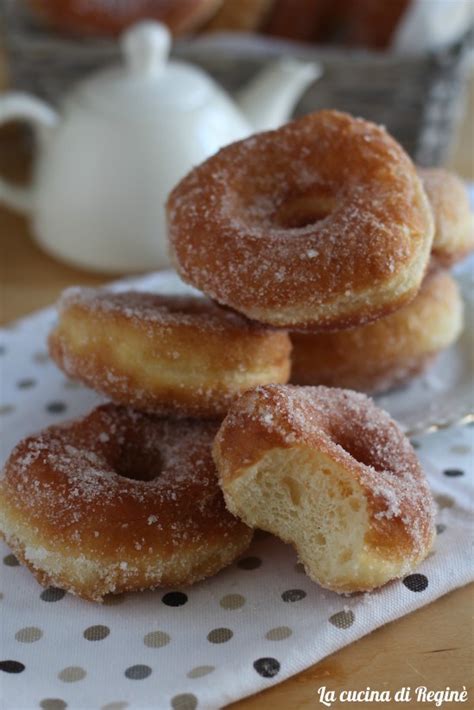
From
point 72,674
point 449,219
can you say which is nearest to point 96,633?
point 72,674

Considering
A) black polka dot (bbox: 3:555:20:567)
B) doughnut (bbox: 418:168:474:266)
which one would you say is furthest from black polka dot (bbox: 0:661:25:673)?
doughnut (bbox: 418:168:474:266)

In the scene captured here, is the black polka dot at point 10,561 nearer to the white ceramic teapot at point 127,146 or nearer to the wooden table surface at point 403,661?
the wooden table surface at point 403,661

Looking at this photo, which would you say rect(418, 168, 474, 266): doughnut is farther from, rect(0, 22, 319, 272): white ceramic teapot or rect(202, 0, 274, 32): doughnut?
rect(202, 0, 274, 32): doughnut

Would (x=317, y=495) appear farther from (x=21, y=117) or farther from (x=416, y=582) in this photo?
(x=21, y=117)

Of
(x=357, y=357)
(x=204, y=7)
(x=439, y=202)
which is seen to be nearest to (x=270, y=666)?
(x=357, y=357)

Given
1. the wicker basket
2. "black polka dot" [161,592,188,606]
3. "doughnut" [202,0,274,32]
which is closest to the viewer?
"black polka dot" [161,592,188,606]

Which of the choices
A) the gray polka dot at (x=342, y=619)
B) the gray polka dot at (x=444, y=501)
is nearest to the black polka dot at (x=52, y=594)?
the gray polka dot at (x=342, y=619)

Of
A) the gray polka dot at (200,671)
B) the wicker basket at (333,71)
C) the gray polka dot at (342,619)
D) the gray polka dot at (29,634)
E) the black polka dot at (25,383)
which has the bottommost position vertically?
the black polka dot at (25,383)
